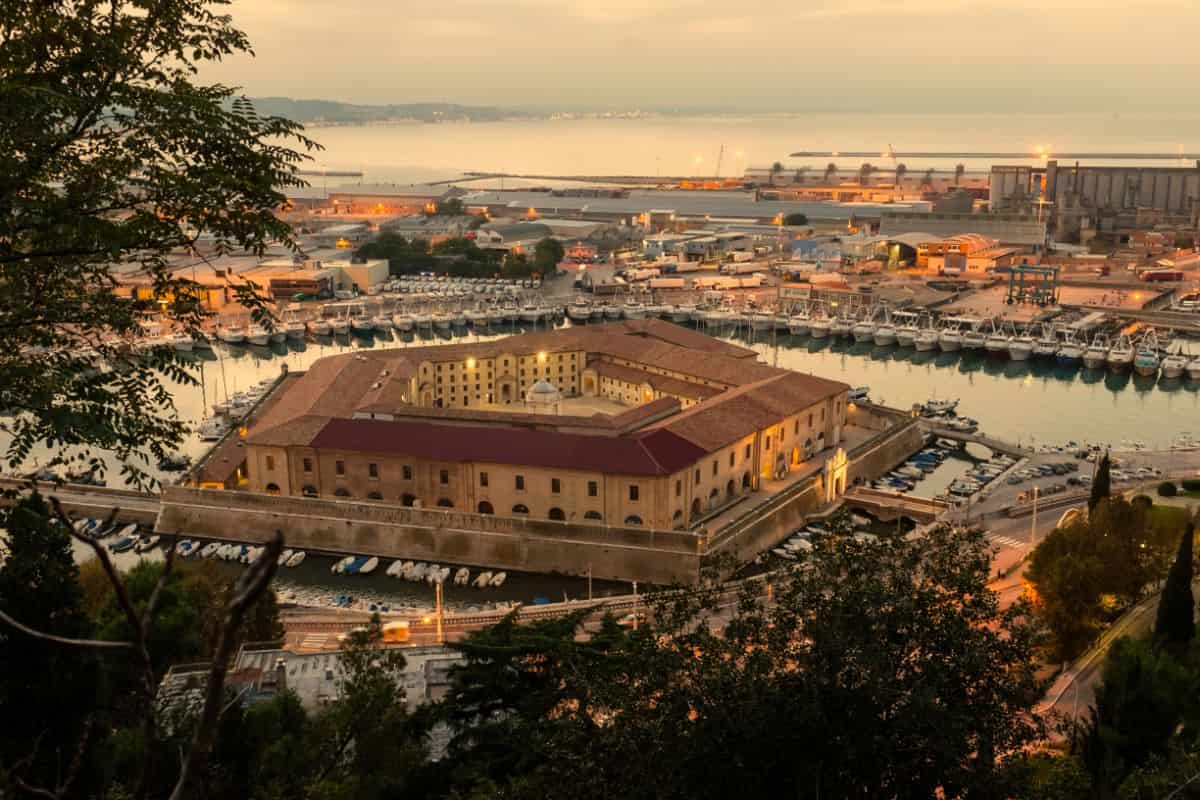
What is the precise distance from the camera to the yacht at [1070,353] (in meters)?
39.9

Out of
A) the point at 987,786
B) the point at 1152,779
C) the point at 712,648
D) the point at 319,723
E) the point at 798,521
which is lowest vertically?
the point at 798,521

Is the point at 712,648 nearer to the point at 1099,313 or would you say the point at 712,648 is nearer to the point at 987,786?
the point at 987,786

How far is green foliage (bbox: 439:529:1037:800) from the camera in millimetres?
5594

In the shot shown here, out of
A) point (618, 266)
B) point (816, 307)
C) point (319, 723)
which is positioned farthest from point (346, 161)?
point (319, 723)

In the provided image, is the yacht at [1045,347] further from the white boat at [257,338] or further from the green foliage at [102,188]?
the green foliage at [102,188]

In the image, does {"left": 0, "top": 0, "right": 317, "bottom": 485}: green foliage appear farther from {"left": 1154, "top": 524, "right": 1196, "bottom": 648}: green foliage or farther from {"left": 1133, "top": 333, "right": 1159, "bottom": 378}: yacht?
{"left": 1133, "top": 333, "right": 1159, "bottom": 378}: yacht

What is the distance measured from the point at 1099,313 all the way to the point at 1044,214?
2355 cm

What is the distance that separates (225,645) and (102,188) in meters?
3.41

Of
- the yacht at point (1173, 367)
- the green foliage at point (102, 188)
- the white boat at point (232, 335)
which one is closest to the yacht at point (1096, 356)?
the yacht at point (1173, 367)

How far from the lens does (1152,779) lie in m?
6.46

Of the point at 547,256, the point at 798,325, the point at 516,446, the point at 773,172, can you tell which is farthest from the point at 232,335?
the point at 773,172

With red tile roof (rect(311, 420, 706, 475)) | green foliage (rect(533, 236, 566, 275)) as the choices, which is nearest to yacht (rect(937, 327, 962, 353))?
green foliage (rect(533, 236, 566, 275))

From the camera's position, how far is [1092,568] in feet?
48.8

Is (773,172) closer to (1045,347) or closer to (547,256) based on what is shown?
(547,256)
